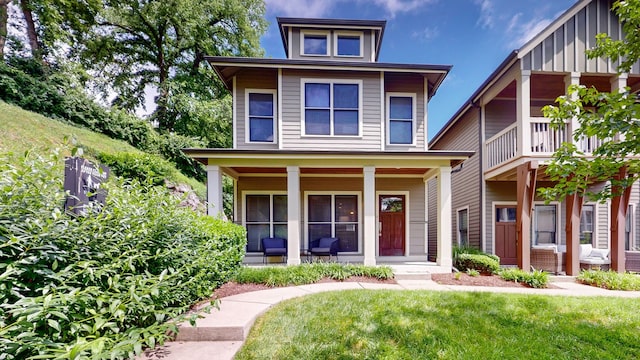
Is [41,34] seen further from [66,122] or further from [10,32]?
[66,122]

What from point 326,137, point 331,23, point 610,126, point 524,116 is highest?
point 331,23

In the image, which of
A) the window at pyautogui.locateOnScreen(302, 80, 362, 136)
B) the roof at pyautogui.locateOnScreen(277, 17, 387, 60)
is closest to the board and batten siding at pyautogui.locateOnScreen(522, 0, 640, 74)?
the roof at pyautogui.locateOnScreen(277, 17, 387, 60)

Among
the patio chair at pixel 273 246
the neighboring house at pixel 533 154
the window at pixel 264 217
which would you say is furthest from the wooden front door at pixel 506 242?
the window at pixel 264 217

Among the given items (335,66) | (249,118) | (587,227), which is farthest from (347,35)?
(587,227)

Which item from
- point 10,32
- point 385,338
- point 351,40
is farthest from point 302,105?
point 10,32

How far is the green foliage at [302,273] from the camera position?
20.0 feet

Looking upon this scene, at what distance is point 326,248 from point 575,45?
9404 millimetres

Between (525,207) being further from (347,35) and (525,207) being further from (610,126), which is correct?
(347,35)

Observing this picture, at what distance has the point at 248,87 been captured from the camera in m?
9.19

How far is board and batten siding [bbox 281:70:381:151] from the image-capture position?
893cm

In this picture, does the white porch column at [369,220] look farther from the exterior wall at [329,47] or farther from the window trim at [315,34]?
the window trim at [315,34]

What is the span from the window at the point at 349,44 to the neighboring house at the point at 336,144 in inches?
1.4

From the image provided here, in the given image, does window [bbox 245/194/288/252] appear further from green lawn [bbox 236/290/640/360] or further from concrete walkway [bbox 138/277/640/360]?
green lawn [bbox 236/290/640/360]

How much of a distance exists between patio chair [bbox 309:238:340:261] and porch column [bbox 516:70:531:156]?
19.5 ft
